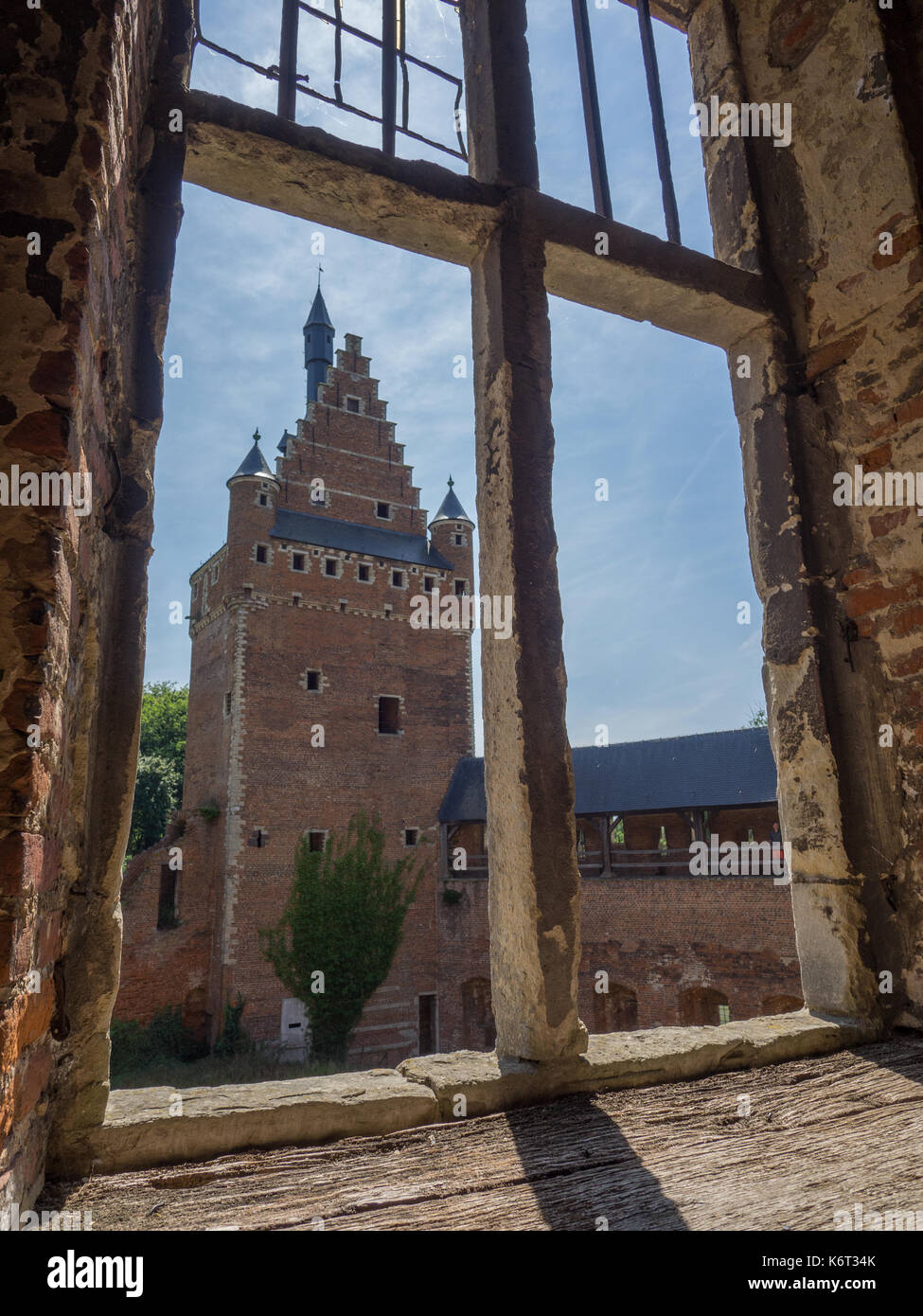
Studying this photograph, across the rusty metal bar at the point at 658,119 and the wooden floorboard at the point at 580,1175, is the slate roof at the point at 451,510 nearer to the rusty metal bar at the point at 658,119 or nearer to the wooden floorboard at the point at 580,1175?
the rusty metal bar at the point at 658,119

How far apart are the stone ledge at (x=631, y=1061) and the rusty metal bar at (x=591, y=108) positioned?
142 inches

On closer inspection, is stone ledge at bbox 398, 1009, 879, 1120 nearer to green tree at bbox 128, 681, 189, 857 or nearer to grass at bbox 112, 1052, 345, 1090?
grass at bbox 112, 1052, 345, 1090

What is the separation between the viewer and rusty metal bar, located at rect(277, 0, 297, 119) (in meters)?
3.12

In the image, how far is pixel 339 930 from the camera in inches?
671

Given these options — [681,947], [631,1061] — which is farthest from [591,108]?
[681,947]

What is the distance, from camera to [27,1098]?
60.9 inches

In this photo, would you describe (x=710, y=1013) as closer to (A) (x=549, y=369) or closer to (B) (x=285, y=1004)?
(B) (x=285, y=1004)

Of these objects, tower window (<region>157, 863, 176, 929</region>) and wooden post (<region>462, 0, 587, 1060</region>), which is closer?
wooden post (<region>462, 0, 587, 1060</region>)

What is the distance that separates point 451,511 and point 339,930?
38.6ft

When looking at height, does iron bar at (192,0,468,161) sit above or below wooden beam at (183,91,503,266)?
above

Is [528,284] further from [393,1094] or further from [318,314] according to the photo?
[318,314]

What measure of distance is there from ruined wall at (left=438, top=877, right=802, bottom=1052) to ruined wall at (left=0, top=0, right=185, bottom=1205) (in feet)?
35.4

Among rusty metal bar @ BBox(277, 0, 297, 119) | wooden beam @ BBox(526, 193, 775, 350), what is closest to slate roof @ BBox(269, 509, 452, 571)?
rusty metal bar @ BBox(277, 0, 297, 119)

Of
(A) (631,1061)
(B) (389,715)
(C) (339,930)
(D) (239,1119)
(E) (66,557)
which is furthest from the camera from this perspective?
(B) (389,715)
